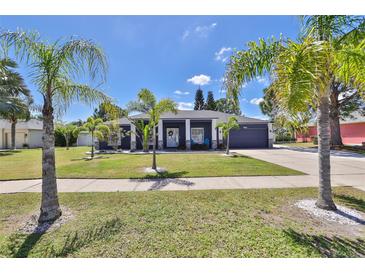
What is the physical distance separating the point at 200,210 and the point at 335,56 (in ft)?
13.2

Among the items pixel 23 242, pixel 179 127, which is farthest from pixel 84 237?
pixel 179 127

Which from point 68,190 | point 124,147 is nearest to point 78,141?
point 124,147

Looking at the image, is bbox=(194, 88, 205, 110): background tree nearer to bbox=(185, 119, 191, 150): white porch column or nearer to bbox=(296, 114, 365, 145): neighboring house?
bbox=(296, 114, 365, 145): neighboring house

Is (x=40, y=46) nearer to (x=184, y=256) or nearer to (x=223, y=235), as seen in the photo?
(x=184, y=256)

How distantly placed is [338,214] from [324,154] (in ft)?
4.38

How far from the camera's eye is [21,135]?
29844 mm

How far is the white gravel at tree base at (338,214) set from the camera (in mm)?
3984

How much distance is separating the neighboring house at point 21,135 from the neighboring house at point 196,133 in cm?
1637

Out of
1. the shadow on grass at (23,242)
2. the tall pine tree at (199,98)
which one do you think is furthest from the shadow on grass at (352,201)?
the tall pine tree at (199,98)

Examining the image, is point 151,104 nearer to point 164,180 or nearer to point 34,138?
point 164,180

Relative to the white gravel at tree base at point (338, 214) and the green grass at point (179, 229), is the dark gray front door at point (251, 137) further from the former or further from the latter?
the white gravel at tree base at point (338, 214)
